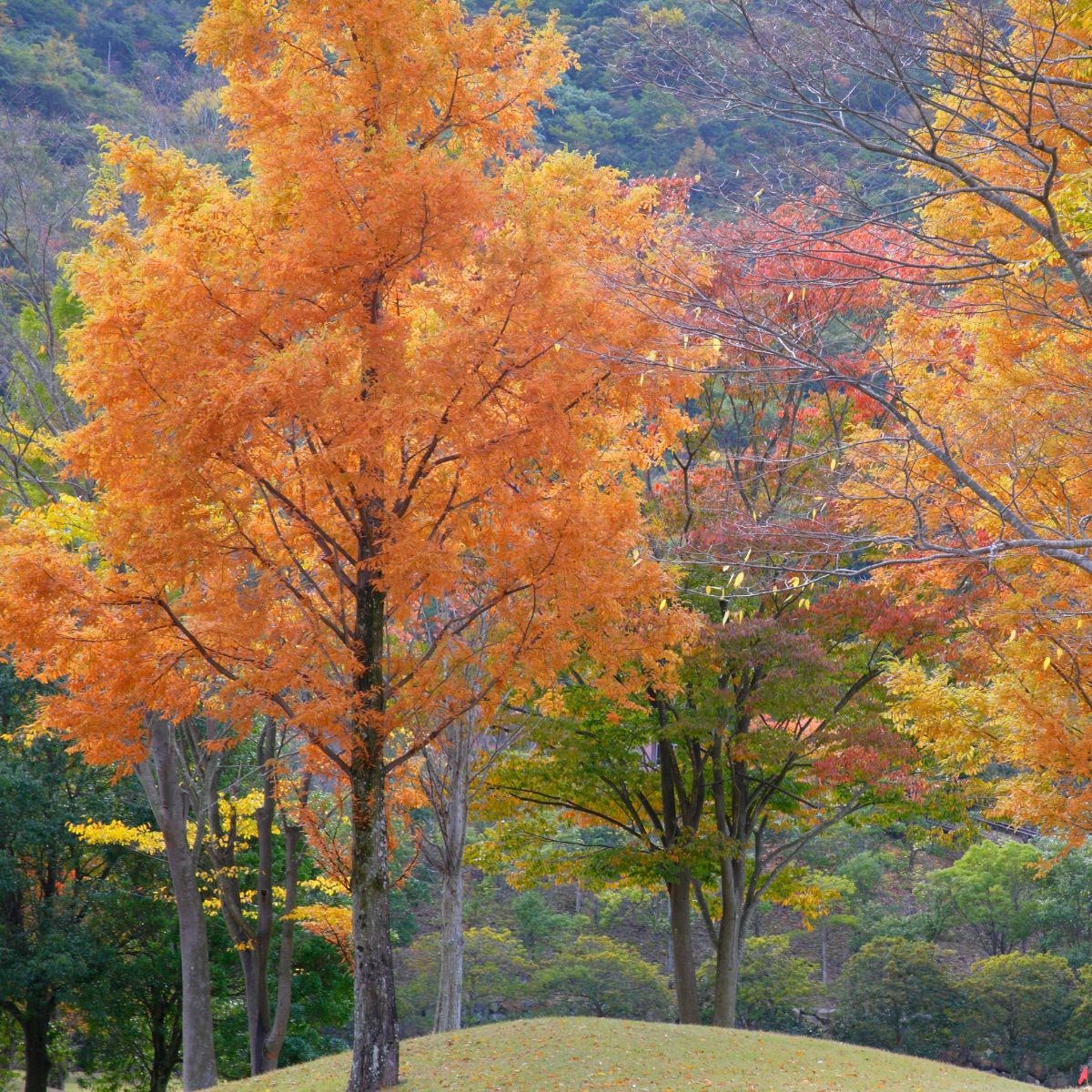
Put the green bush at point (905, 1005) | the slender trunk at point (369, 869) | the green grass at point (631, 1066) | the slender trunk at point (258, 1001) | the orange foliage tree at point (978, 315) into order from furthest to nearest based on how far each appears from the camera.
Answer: the green bush at point (905, 1005) → the slender trunk at point (258, 1001) → the green grass at point (631, 1066) → the slender trunk at point (369, 869) → the orange foliage tree at point (978, 315)

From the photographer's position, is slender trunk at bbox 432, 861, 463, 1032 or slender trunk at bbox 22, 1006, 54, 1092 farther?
slender trunk at bbox 22, 1006, 54, 1092

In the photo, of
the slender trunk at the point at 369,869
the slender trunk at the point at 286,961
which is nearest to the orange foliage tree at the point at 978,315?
the slender trunk at the point at 369,869

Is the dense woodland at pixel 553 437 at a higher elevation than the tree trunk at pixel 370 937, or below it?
higher

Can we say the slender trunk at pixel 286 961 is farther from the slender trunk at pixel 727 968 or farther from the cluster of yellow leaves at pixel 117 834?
the slender trunk at pixel 727 968

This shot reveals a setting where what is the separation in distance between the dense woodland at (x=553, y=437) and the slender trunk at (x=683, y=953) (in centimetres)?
7

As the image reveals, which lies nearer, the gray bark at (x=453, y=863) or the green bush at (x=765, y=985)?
the gray bark at (x=453, y=863)

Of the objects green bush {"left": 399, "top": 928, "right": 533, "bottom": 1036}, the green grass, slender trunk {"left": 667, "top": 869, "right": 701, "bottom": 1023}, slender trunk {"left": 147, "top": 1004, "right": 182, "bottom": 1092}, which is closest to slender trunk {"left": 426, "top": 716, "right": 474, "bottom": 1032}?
the green grass

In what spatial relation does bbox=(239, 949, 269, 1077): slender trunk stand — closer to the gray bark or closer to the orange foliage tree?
the gray bark

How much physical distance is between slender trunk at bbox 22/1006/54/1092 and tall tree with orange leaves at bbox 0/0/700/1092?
10928 mm

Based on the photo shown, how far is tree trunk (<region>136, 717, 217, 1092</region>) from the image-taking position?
10.8m

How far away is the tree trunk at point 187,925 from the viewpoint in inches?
426

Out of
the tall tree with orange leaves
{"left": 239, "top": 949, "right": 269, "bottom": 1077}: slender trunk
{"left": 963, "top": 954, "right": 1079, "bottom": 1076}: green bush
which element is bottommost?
{"left": 963, "top": 954, "right": 1079, "bottom": 1076}: green bush

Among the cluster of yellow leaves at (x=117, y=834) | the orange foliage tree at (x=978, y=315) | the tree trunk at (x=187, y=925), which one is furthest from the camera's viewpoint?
the cluster of yellow leaves at (x=117, y=834)

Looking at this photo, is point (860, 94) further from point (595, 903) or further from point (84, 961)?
point (595, 903)
